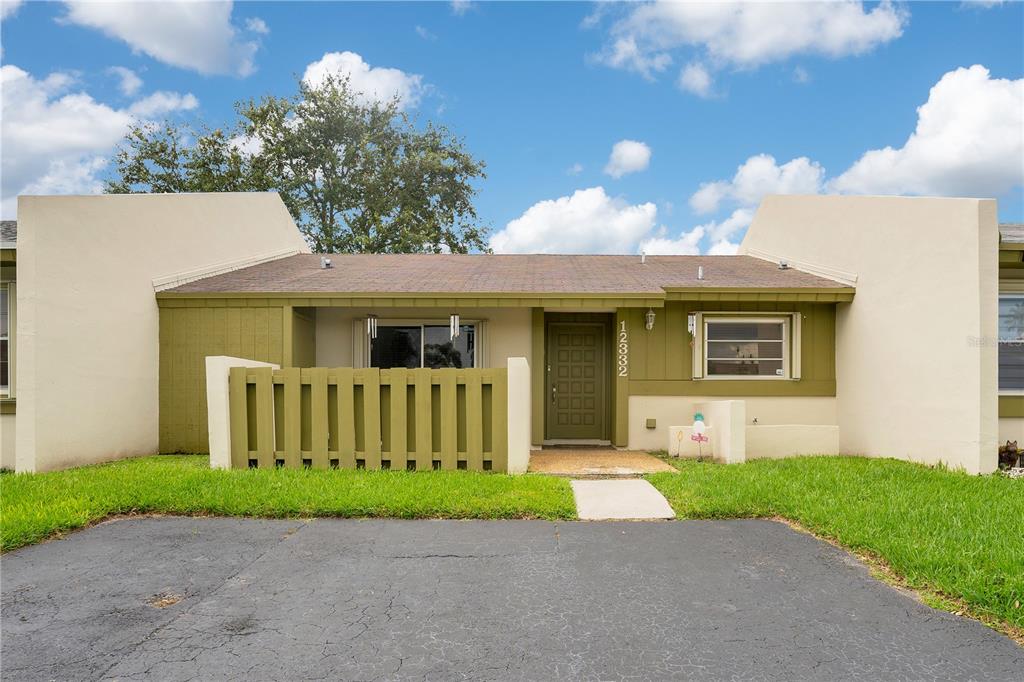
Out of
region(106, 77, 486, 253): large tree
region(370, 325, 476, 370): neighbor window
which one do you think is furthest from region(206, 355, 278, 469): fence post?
region(106, 77, 486, 253): large tree

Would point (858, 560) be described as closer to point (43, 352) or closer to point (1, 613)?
point (1, 613)

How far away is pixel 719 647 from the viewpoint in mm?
3260

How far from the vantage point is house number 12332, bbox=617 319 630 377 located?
10516 mm

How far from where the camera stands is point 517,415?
26.3ft

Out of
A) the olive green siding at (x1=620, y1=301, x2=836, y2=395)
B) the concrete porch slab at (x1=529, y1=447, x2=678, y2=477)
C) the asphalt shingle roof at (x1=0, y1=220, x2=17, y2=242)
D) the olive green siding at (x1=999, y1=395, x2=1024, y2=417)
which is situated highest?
the asphalt shingle roof at (x1=0, y1=220, x2=17, y2=242)

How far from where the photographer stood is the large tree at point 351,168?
26.1 m

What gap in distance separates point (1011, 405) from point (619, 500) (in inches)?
275

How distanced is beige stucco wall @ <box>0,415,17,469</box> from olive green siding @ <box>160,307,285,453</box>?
1894mm

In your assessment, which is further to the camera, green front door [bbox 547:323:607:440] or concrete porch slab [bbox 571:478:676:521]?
green front door [bbox 547:323:607:440]

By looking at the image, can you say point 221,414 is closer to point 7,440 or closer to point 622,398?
point 7,440

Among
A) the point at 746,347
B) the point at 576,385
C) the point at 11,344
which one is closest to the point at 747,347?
the point at 746,347

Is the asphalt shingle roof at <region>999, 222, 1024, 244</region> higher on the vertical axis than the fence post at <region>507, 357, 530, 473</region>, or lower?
higher

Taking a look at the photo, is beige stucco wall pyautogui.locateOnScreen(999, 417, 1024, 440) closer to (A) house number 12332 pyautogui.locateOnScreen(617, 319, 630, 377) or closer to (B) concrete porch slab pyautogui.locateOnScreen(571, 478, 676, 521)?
(A) house number 12332 pyautogui.locateOnScreen(617, 319, 630, 377)

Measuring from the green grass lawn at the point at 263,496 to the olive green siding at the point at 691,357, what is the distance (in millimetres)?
3904
